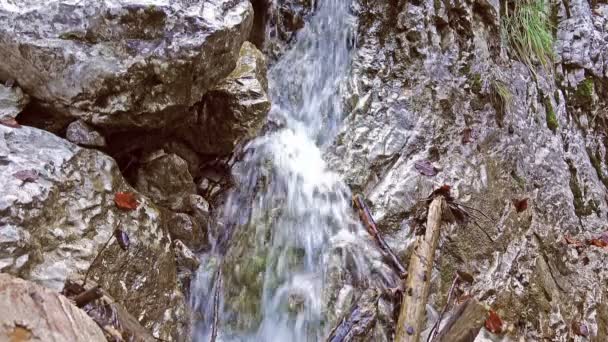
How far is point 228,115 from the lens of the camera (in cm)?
346

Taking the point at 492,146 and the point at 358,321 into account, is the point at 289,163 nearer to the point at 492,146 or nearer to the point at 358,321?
the point at 358,321

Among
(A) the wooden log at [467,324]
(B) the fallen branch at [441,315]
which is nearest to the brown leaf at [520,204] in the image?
(B) the fallen branch at [441,315]

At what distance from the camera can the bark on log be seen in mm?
2555

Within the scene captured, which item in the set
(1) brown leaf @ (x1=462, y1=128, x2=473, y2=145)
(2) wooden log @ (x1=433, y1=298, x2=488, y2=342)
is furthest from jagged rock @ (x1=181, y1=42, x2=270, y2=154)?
(2) wooden log @ (x1=433, y1=298, x2=488, y2=342)

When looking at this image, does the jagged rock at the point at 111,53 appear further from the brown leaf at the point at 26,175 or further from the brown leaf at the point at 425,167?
the brown leaf at the point at 425,167

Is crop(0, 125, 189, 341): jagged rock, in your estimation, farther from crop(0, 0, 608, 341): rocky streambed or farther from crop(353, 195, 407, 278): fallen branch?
crop(353, 195, 407, 278): fallen branch

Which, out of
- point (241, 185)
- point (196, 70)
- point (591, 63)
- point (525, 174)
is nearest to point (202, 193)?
point (241, 185)

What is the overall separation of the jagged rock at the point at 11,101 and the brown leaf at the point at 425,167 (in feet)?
8.41

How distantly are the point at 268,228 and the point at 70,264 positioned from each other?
4.61 ft

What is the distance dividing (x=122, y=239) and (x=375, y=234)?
1.58 metres

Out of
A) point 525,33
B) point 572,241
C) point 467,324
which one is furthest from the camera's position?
point 525,33

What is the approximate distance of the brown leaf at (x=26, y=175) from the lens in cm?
233

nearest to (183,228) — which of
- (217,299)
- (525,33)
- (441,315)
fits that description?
(217,299)

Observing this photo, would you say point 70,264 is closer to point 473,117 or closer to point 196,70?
point 196,70
